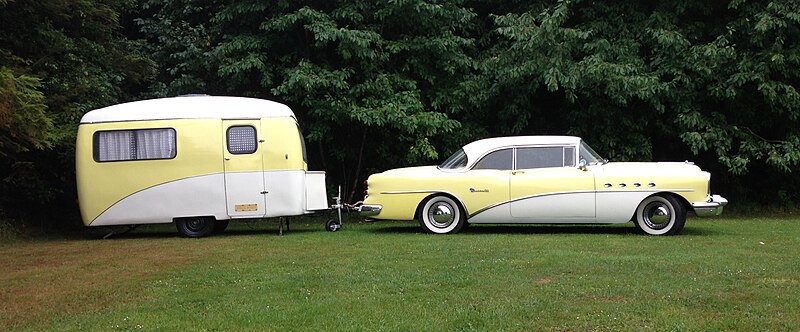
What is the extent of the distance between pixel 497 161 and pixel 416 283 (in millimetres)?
5573

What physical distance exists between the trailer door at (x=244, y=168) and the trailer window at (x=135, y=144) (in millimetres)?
952

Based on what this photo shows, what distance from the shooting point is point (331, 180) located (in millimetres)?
19703

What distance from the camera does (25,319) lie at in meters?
6.67

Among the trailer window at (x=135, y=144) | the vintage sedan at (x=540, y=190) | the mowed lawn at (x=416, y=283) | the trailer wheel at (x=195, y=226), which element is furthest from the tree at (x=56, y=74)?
the vintage sedan at (x=540, y=190)

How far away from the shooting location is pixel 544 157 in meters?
13.0

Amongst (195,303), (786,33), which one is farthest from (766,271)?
(786,33)

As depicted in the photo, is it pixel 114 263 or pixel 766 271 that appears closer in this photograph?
pixel 766 271

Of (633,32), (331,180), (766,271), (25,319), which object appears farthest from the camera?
(331,180)

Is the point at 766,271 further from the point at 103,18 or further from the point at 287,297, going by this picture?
the point at 103,18

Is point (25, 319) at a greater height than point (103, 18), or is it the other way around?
point (103, 18)

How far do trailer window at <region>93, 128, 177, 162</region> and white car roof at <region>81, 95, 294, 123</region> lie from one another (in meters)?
0.24

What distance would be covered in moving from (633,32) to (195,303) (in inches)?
513

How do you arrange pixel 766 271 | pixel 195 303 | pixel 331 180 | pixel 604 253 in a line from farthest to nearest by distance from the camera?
pixel 331 180
pixel 604 253
pixel 766 271
pixel 195 303

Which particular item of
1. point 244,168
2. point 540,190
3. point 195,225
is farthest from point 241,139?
point 540,190
